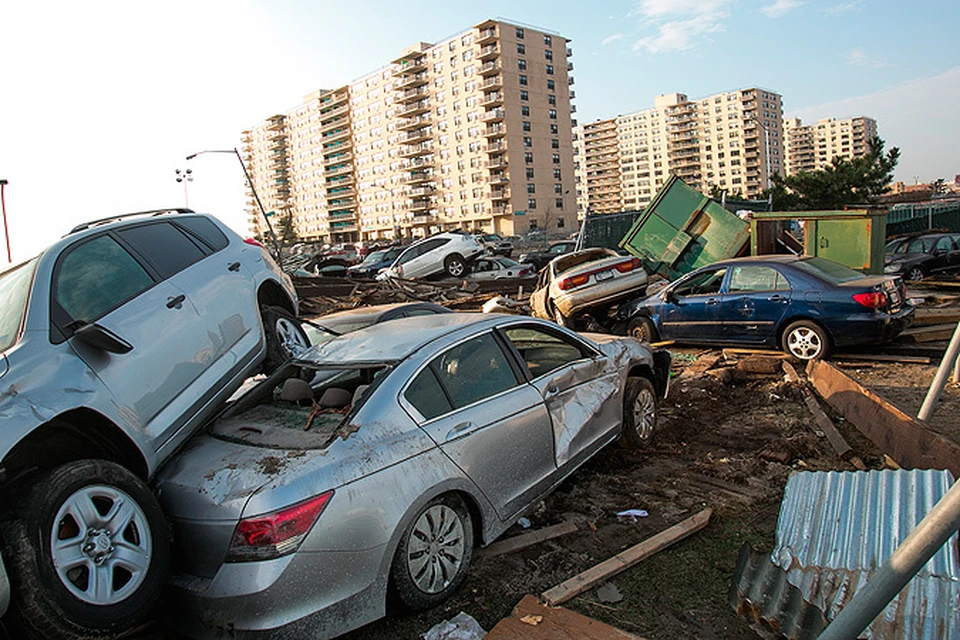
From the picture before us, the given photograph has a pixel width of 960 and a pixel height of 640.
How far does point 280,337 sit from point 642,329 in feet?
23.2

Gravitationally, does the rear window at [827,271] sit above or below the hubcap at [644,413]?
above

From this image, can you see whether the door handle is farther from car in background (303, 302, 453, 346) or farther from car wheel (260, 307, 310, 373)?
car in background (303, 302, 453, 346)

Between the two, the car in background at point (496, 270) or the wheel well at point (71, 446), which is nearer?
the wheel well at point (71, 446)

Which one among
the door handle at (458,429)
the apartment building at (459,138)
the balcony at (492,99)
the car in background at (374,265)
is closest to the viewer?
the door handle at (458,429)

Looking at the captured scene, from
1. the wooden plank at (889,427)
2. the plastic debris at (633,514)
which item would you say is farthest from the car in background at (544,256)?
the plastic debris at (633,514)

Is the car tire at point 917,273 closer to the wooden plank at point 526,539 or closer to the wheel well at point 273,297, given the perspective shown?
the wooden plank at point 526,539

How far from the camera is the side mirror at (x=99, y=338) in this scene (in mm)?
3523

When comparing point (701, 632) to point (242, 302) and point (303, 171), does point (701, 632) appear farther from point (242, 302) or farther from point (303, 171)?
point (303, 171)

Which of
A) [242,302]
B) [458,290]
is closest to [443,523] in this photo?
[242,302]

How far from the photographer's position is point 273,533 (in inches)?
121

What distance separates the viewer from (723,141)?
494 ft

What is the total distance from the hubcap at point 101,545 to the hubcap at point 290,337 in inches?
92.3

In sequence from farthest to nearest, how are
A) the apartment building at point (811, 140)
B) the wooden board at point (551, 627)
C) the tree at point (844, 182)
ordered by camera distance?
the apartment building at point (811, 140) < the tree at point (844, 182) < the wooden board at point (551, 627)

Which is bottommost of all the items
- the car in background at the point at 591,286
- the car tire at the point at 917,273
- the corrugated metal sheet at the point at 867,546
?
the car tire at the point at 917,273
